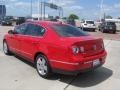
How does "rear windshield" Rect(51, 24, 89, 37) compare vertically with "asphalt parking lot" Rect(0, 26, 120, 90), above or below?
above

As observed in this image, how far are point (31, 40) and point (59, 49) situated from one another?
1.45 m

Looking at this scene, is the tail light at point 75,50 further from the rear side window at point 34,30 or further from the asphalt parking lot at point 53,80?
the rear side window at point 34,30

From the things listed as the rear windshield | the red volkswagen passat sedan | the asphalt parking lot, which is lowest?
the asphalt parking lot

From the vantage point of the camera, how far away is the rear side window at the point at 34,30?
720 centimetres

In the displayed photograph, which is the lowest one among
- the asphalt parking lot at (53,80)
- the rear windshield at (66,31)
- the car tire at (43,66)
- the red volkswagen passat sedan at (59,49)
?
the asphalt parking lot at (53,80)

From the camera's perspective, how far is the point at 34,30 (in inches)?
299

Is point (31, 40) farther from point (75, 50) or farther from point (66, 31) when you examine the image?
point (75, 50)

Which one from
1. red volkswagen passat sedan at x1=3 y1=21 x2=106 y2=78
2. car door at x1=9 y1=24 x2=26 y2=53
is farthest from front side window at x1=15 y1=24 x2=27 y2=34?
red volkswagen passat sedan at x1=3 y1=21 x2=106 y2=78

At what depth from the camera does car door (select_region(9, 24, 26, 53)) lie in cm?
838

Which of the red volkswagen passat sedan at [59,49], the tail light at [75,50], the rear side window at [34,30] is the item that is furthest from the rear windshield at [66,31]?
the tail light at [75,50]

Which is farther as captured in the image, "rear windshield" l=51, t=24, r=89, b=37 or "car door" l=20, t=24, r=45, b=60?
"car door" l=20, t=24, r=45, b=60

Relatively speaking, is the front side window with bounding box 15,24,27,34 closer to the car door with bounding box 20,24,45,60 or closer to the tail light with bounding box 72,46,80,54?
the car door with bounding box 20,24,45,60

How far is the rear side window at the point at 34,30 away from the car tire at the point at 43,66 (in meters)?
0.69

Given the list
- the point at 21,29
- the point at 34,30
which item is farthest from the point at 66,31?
the point at 21,29
